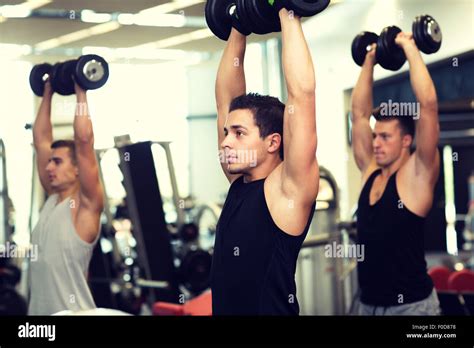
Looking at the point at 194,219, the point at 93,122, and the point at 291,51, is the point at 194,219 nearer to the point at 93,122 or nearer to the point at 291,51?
the point at 93,122

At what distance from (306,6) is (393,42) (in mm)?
1116

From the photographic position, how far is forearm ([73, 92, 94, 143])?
11.2 ft

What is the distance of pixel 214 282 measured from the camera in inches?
100

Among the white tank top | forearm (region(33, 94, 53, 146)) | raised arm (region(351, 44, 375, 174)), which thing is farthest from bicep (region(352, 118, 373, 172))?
forearm (region(33, 94, 53, 146))

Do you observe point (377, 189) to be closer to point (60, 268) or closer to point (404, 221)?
point (404, 221)

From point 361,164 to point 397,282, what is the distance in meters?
0.64

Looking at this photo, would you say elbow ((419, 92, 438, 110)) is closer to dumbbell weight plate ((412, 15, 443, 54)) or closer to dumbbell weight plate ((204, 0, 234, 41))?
dumbbell weight plate ((412, 15, 443, 54))

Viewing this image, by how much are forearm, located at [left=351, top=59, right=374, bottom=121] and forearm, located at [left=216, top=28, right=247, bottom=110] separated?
88 centimetres

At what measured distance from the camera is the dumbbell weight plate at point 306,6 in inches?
92.7

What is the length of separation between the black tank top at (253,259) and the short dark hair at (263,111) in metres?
0.18

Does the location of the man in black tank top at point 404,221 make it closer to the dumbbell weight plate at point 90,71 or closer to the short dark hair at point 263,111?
the short dark hair at point 263,111

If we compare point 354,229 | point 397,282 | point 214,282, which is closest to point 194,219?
point 354,229
